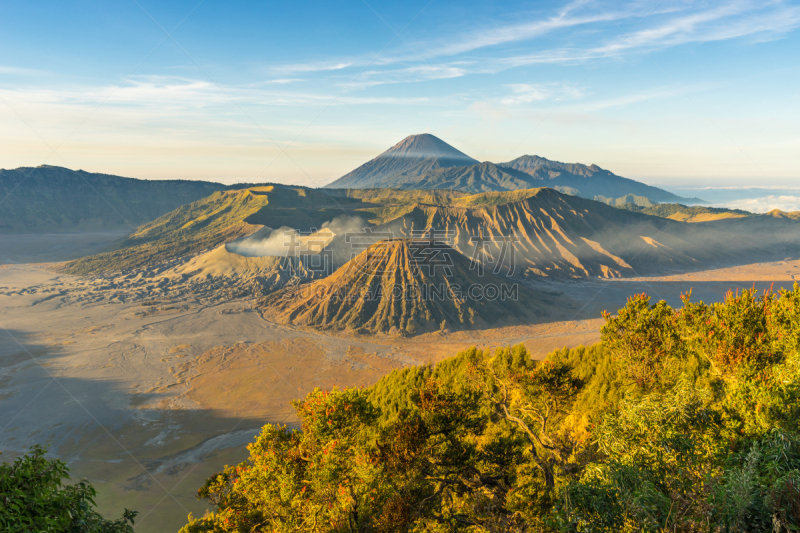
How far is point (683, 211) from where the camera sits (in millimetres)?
161500

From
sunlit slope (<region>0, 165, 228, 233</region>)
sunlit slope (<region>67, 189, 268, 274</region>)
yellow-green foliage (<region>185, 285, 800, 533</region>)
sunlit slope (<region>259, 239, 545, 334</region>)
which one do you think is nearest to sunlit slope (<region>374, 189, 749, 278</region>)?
sunlit slope (<region>259, 239, 545, 334</region>)

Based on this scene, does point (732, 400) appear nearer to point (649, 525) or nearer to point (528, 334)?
point (649, 525)

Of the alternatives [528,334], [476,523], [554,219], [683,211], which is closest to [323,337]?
[528,334]

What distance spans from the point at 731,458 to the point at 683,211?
192082 mm

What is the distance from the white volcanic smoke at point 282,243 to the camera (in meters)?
84.4

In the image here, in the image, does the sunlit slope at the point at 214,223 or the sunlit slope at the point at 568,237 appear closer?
the sunlit slope at the point at 214,223

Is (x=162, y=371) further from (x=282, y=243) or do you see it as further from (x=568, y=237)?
(x=568, y=237)

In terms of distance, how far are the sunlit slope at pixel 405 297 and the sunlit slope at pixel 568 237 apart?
2720 centimetres

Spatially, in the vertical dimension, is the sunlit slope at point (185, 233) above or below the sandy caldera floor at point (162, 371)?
above

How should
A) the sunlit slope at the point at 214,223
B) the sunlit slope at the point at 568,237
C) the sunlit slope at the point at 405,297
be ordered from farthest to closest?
1. the sunlit slope at the point at 568,237
2. the sunlit slope at the point at 214,223
3. the sunlit slope at the point at 405,297

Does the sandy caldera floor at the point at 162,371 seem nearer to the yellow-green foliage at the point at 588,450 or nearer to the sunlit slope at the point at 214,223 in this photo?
the sunlit slope at the point at 214,223

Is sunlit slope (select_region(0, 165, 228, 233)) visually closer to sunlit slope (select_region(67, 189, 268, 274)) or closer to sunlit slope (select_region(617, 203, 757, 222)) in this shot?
sunlit slope (select_region(67, 189, 268, 274))

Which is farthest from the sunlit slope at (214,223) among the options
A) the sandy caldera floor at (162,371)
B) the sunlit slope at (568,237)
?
the sunlit slope at (568,237)

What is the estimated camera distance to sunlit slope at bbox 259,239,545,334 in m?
57.9
